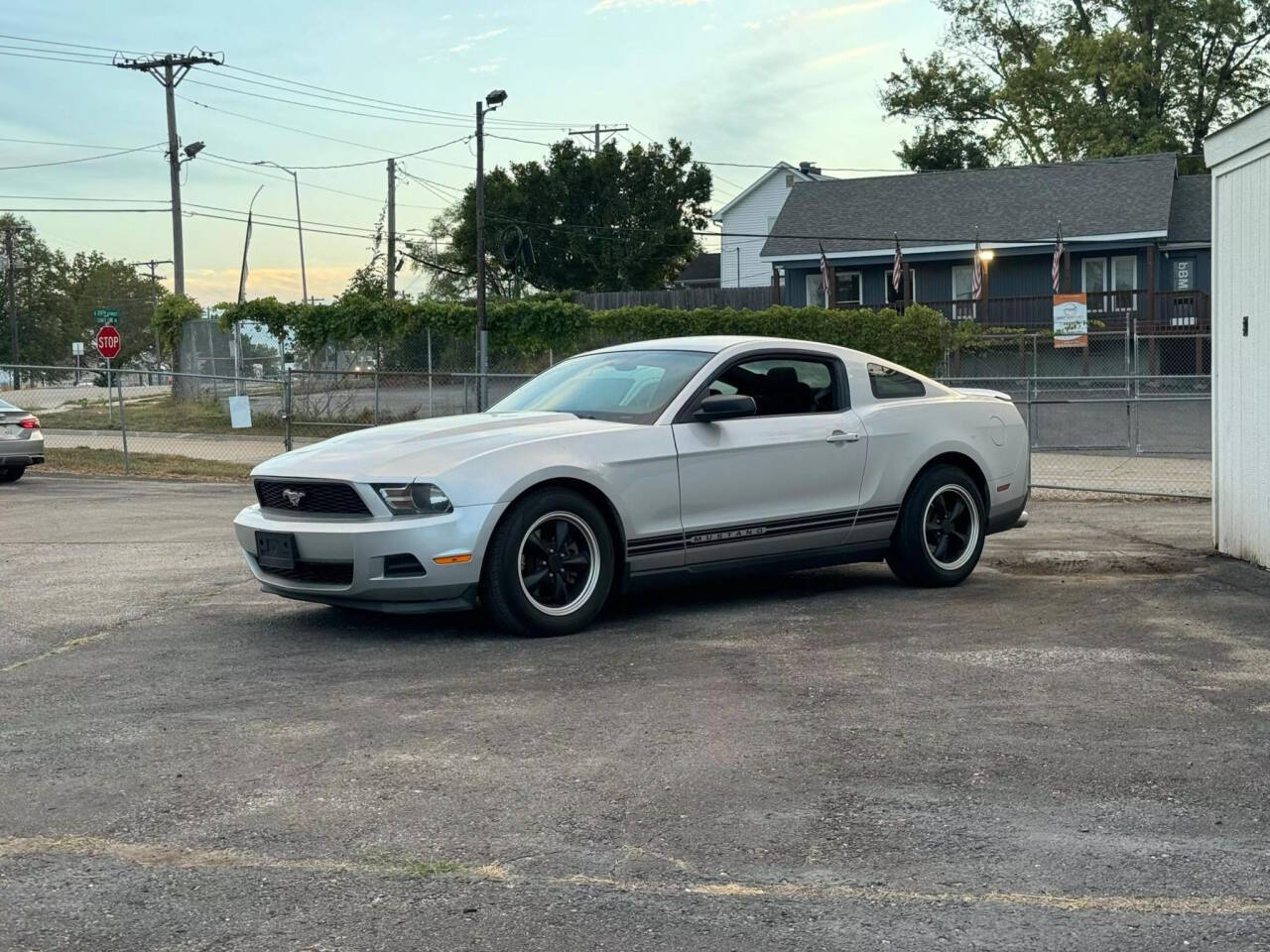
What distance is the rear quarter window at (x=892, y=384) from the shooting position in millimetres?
9102

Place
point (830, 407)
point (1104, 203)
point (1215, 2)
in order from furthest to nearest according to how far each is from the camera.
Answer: point (1215, 2) → point (1104, 203) → point (830, 407)

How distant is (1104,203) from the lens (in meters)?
42.1

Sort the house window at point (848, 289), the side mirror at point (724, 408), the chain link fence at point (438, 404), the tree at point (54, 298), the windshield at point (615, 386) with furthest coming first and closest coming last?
1. the tree at point (54, 298)
2. the house window at point (848, 289)
3. the chain link fence at point (438, 404)
4. the windshield at point (615, 386)
5. the side mirror at point (724, 408)

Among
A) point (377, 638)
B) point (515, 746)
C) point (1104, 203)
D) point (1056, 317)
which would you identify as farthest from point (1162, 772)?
point (1104, 203)

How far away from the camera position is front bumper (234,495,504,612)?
7.17 meters

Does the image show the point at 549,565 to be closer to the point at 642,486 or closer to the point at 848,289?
the point at 642,486

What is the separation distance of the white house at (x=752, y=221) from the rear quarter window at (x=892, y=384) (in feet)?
167

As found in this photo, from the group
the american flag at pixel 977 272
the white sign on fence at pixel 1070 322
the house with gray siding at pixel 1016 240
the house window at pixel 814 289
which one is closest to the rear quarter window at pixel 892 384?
the white sign on fence at pixel 1070 322

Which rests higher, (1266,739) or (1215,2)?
(1215,2)

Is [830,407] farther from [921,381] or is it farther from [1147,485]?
[1147,485]

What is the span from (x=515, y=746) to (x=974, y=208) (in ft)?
135

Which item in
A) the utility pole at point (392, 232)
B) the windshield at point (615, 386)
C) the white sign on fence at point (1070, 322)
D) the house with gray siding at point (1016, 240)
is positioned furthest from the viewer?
the utility pole at point (392, 232)

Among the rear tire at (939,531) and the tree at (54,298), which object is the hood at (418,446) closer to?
the rear tire at (939,531)

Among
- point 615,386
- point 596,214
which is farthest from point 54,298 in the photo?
point 615,386
